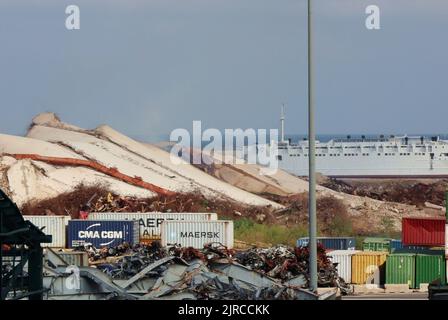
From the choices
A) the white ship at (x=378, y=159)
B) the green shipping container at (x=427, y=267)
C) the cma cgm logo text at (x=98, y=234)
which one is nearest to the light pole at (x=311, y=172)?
the green shipping container at (x=427, y=267)

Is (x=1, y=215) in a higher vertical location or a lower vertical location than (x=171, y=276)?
higher

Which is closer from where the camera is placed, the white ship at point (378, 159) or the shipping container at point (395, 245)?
the shipping container at point (395, 245)

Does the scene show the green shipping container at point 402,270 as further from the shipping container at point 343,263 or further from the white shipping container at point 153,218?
the white shipping container at point 153,218

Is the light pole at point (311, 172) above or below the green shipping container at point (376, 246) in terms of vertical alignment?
above

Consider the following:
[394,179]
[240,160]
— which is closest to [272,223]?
[240,160]

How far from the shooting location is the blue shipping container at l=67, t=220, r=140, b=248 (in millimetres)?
59594

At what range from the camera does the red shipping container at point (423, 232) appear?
2076 inches

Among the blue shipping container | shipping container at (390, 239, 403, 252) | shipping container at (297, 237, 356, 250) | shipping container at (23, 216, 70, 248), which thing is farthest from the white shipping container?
shipping container at (390, 239, 403, 252)

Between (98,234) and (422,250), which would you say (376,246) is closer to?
(422,250)

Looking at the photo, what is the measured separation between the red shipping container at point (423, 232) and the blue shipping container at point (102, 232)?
14.4 meters

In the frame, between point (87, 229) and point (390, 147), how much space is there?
374ft

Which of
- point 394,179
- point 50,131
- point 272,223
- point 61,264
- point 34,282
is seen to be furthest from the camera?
point 394,179
